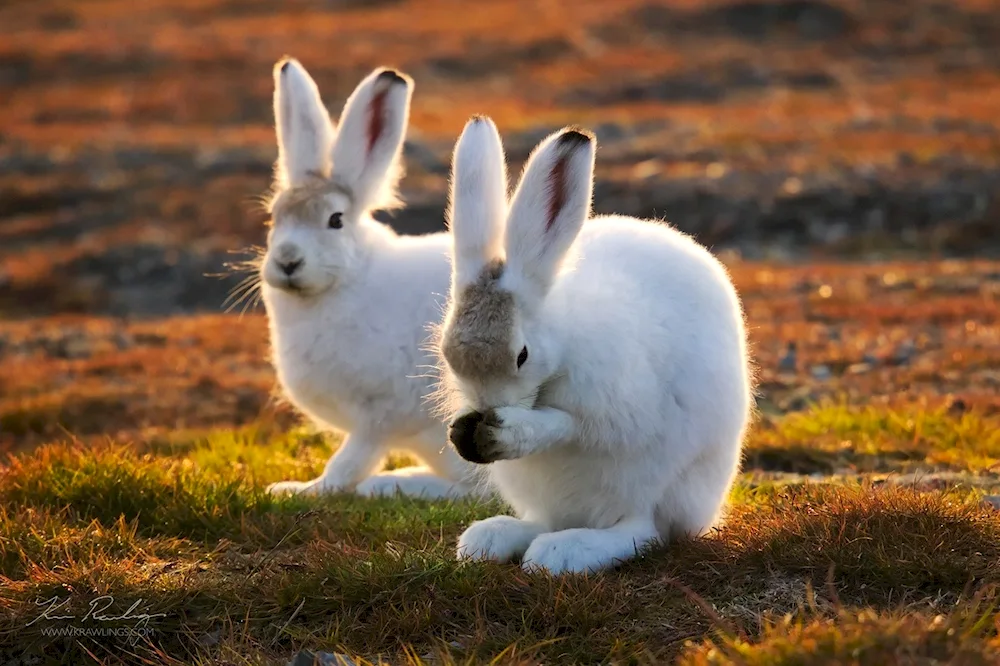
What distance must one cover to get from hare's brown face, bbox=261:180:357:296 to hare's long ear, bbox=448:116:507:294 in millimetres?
2874

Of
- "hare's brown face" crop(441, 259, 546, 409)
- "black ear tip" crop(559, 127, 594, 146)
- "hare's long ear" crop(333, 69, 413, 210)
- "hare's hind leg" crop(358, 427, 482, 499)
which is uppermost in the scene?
"black ear tip" crop(559, 127, 594, 146)

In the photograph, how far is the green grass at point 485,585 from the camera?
5031 mm

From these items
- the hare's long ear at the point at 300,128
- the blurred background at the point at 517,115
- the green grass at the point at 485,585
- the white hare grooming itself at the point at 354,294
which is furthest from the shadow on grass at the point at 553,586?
the blurred background at the point at 517,115

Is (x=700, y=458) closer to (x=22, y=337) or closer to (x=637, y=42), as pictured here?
(x=22, y=337)

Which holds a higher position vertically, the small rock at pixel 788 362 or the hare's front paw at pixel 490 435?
the hare's front paw at pixel 490 435

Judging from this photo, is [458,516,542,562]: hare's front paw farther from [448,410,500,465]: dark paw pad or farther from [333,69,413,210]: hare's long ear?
[333,69,413,210]: hare's long ear

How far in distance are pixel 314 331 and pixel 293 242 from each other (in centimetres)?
57

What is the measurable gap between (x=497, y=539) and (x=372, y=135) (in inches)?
141

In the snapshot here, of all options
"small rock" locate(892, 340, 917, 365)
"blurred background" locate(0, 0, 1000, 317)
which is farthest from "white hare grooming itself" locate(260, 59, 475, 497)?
"blurred background" locate(0, 0, 1000, 317)

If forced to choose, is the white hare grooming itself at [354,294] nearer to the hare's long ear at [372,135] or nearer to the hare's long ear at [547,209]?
the hare's long ear at [372,135]

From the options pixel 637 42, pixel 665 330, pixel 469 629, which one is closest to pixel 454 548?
pixel 469 629

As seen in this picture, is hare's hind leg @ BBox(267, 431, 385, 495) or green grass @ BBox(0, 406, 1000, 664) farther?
hare's hind leg @ BBox(267, 431, 385, 495)

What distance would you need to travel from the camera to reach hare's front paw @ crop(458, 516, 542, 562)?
19.5 feet

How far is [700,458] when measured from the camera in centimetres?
612
